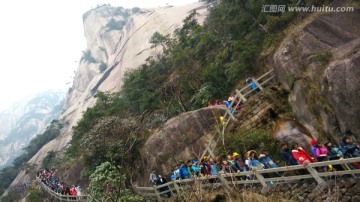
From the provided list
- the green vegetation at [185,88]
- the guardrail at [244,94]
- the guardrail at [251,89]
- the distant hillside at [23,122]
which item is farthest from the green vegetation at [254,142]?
the distant hillside at [23,122]

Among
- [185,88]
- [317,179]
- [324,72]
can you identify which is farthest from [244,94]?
[185,88]

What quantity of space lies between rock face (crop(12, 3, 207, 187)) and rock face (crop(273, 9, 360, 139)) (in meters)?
31.4

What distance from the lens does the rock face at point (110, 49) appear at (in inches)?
1992

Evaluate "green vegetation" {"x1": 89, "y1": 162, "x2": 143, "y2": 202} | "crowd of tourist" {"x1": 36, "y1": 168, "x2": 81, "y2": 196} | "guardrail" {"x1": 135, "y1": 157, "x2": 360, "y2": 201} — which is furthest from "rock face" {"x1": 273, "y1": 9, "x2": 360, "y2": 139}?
"crowd of tourist" {"x1": 36, "y1": 168, "x2": 81, "y2": 196}

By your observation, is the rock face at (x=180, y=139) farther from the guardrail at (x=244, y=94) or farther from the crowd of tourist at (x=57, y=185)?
the crowd of tourist at (x=57, y=185)

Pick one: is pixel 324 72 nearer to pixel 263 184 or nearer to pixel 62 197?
pixel 263 184

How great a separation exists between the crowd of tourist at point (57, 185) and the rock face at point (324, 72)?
44.0ft

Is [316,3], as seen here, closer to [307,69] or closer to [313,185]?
[307,69]

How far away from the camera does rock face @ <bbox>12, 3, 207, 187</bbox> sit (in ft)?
166

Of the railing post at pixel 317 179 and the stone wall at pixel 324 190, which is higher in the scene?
the railing post at pixel 317 179

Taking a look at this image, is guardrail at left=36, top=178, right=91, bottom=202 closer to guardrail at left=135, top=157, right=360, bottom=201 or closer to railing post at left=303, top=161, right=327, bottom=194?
guardrail at left=135, top=157, right=360, bottom=201

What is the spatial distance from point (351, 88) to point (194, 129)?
800 centimetres

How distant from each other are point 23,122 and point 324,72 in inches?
6202

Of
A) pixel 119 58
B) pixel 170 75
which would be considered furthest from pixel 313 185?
pixel 119 58
